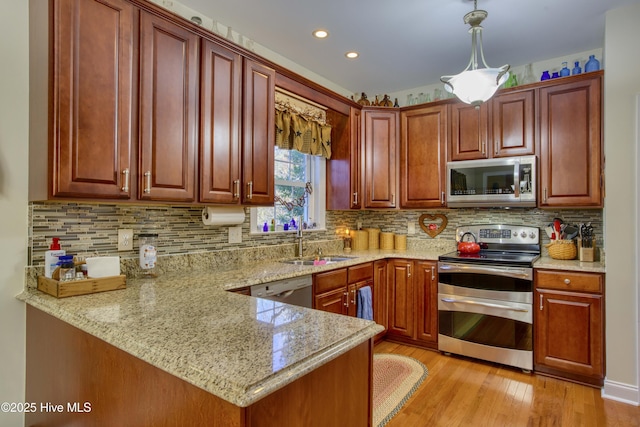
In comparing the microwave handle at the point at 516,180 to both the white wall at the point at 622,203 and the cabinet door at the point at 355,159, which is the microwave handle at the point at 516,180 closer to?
the white wall at the point at 622,203

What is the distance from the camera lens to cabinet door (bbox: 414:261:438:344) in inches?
127

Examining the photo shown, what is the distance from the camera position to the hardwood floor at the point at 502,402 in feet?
7.17

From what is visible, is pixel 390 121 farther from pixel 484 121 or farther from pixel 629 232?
pixel 629 232

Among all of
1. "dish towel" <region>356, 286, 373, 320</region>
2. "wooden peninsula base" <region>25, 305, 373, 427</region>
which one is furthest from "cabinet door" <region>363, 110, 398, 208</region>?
"wooden peninsula base" <region>25, 305, 373, 427</region>

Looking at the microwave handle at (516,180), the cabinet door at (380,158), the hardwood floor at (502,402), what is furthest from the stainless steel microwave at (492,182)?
the hardwood floor at (502,402)

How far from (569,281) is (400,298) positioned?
1341 millimetres

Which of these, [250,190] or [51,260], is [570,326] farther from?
[51,260]

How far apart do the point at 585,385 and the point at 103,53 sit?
12.1 ft

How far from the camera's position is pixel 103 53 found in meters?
1.71

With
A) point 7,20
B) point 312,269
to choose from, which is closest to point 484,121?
point 312,269

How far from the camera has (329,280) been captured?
2.73 m

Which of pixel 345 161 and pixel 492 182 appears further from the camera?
pixel 345 161

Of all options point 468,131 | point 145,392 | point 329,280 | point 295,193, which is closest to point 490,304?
point 329,280

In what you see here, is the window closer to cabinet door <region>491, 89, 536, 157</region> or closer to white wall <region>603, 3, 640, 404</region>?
cabinet door <region>491, 89, 536, 157</region>
